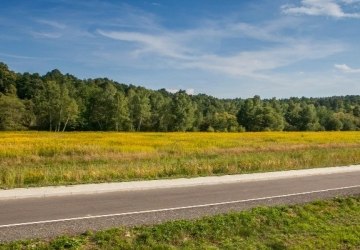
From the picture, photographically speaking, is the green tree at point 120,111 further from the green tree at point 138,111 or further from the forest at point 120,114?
the green tree at point 138,111

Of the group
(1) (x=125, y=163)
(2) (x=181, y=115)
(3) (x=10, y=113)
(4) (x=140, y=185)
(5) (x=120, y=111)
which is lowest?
(1) (x=125, y=163)

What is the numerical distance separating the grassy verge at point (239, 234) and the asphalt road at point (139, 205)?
0.78 meters

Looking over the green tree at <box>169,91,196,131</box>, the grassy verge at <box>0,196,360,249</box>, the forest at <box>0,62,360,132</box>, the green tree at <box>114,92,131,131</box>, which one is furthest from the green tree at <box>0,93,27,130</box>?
the grassy verge at <box>0,196,360,249</box>

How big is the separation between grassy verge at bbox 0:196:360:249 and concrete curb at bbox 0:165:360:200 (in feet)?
17.4

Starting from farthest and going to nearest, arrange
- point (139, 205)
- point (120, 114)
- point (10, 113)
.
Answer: point (120, 114) < point (10, 113) < point (139, 205)

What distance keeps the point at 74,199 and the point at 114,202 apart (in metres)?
1.39

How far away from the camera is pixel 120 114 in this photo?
305 ft

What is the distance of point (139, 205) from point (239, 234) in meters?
3.85

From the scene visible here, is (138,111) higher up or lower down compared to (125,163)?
higher up

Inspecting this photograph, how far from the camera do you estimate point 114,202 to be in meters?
13.2

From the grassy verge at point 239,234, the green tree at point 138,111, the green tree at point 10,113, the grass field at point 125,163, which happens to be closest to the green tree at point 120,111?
the green tree at point 138,111

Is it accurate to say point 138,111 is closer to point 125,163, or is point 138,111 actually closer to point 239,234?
point 125,163

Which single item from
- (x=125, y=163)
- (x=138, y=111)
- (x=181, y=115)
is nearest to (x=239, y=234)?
(x=125, y=163)

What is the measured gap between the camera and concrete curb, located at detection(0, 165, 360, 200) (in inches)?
554
